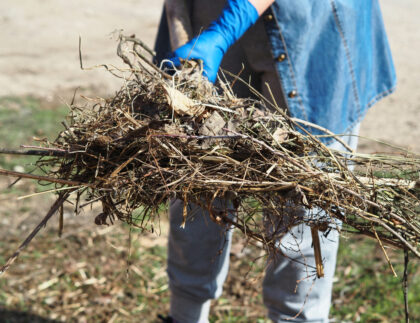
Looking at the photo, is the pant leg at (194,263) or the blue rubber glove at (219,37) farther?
the pant leg at (194,263)

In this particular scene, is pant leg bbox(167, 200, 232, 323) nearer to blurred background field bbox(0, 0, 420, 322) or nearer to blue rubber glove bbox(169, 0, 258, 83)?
blurred background field bbox(0, 0, 420, 322)

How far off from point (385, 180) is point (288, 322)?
2.86ft

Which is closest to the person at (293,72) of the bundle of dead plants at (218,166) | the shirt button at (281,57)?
the shirt button at (281,57)

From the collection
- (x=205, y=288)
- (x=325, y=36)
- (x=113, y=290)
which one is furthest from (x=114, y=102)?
(x=113, y=290)

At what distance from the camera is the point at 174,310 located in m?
2.25

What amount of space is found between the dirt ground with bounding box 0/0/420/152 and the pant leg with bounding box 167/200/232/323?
2.32 metres

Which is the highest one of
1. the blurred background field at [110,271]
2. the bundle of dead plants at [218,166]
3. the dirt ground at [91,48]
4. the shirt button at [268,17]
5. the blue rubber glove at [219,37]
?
the dirt ground at [91,48]

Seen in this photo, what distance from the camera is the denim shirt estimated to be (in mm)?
1789

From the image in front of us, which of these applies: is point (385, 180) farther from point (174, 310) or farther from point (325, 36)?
point (174, 310)

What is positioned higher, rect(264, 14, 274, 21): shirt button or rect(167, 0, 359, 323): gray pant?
rect(264, 14, 274, 21): shirt button

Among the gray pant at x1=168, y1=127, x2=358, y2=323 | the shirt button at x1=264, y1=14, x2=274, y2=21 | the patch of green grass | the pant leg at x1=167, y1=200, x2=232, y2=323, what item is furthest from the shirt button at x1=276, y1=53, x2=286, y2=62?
the patch of green grass

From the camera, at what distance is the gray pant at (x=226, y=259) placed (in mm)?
1883

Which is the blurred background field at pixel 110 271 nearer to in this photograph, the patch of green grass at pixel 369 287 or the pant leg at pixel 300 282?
the patch of green grass at pixel 369 287

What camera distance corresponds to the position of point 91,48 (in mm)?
6219
